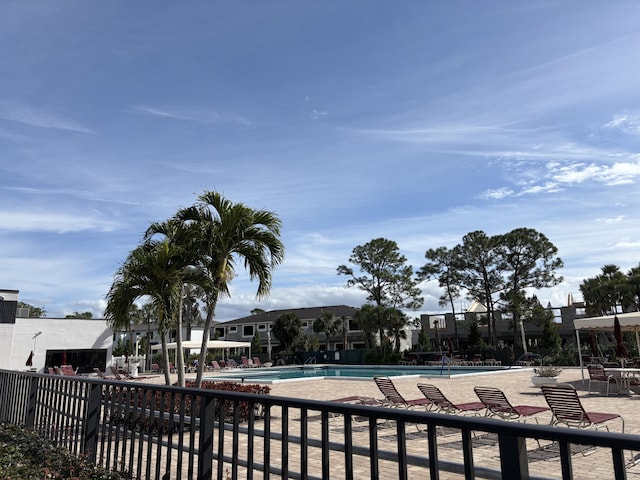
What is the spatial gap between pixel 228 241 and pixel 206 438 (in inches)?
301

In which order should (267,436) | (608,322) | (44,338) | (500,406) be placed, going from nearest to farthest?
(267,436), (500,406), (608,322), (44,338)

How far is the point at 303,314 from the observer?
64688 millimetres

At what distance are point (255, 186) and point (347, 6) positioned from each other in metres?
5.87

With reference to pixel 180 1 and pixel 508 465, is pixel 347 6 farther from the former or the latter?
pixel 508 465

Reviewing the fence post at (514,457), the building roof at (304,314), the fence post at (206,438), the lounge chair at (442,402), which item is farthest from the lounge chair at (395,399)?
the building roof at (304,314)

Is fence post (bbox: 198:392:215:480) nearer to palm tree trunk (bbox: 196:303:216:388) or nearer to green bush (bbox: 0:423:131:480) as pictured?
green bush (bbox: 0:423:131:480)

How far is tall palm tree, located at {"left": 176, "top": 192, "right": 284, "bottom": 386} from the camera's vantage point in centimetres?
1105

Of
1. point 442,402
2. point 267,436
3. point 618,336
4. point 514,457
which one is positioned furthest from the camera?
point 618,336

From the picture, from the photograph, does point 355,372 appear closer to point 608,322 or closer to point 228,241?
point 608,322

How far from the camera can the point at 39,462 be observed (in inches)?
230

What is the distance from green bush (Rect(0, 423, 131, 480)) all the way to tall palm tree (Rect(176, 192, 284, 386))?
4507 mm

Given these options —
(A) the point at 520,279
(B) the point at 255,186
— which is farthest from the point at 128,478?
(A) the point at 520,279

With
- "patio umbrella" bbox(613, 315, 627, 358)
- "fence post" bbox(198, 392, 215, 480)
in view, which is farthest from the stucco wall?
"fence post" bbox(198, 392, 215, 480)

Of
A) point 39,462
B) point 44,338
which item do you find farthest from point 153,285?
point 44,338
